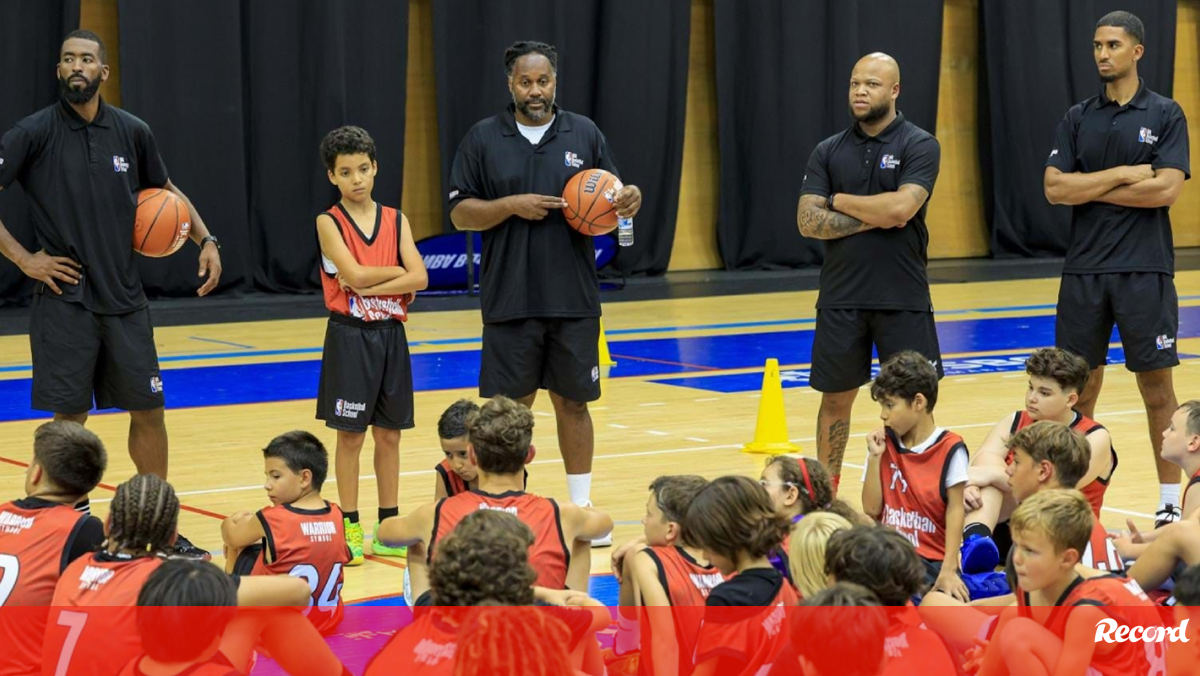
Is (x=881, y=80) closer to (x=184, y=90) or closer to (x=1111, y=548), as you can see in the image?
(x=1111, y=548)

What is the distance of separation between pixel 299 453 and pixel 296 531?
263 mm

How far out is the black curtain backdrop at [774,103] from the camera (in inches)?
741

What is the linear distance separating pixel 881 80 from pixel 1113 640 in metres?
3.71

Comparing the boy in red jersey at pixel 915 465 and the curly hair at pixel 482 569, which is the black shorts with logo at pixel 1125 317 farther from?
the curly hair at pixel 482 569

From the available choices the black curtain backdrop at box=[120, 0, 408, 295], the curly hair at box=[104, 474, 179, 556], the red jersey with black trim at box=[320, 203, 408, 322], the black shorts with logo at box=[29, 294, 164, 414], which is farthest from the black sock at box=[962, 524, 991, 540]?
the black curtain backdrop at box=[120, 0, 408, 295]

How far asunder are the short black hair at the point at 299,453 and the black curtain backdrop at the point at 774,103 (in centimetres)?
1404

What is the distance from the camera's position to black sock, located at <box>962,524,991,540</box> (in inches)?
227

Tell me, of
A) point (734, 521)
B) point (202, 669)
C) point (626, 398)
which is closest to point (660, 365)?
point (626, 398)

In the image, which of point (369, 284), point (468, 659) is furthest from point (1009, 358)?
point (468, 659)

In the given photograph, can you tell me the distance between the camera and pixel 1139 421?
31.0ft

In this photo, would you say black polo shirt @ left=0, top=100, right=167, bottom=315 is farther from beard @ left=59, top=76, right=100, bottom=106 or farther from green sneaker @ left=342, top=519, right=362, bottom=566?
green sneaker @ left=342, top=519, right=362, bottom=566

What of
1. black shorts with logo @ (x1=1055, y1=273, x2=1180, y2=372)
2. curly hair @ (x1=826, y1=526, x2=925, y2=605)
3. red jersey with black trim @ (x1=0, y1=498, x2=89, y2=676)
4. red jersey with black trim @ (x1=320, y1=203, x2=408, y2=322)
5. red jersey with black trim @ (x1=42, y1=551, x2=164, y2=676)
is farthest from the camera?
black shorts with logo @ (x1=1055, y1=273, x2=1180, y2=372)

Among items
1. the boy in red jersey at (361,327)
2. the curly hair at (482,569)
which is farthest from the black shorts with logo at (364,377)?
the curly hair at (482,569)

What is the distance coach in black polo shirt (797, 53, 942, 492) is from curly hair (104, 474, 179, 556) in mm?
3743
